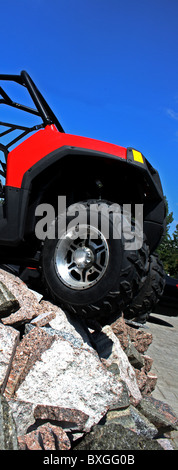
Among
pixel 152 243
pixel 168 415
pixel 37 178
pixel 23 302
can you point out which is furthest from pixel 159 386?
pixel 37 178

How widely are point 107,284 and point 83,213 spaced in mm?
636

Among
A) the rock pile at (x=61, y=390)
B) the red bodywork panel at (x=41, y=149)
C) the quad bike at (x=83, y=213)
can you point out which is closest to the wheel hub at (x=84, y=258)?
the quad bike at (x=83, y=213)

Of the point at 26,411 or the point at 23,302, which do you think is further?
the point at 23,302

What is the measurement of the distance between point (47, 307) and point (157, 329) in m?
5.25

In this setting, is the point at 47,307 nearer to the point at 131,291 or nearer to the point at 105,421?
the point at 131,291

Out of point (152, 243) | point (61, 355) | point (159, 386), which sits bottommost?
point (159, 386)

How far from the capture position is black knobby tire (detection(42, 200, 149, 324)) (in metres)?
3.19

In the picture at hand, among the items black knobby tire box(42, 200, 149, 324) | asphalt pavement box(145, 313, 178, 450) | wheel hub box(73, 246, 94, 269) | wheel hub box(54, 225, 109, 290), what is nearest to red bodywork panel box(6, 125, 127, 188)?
black knobby tire box(42, 200, 149, 324)

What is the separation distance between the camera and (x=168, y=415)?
329 centimetres

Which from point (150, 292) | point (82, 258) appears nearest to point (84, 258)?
point (82, 258)

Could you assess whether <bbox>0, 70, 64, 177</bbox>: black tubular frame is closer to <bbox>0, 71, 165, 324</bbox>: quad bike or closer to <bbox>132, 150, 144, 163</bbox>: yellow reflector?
<bbox>0, 71, 165, 324</bbox>: quad bike

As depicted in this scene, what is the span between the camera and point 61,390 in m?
2.67
